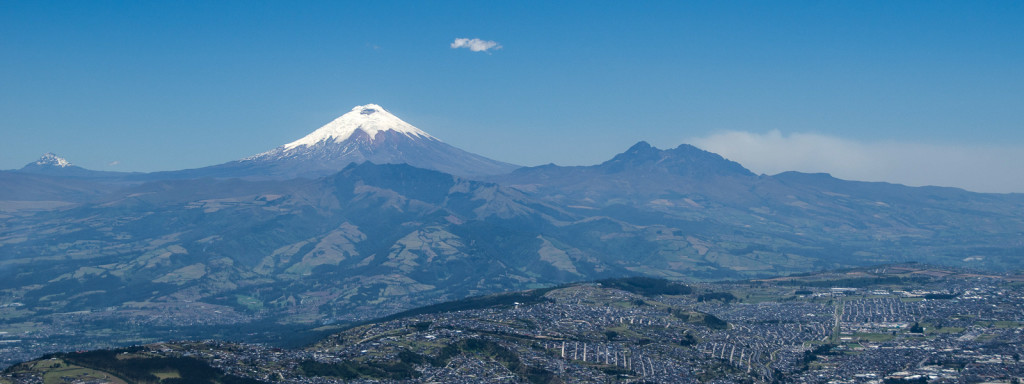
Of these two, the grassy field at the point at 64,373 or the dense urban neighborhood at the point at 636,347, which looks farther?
the dense urban neighborhood at the point at 636,347

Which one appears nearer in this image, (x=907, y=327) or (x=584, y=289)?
(x=907, y=327)

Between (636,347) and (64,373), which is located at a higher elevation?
(64,373)

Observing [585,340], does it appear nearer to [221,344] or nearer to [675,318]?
[675,318]

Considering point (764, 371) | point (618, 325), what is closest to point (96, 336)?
point (618, 325)

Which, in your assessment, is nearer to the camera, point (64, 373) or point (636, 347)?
point (64, 373)

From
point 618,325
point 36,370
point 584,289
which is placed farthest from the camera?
point 584,289

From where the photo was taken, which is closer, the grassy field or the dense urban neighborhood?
the grassy field

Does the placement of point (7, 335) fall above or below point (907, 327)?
below

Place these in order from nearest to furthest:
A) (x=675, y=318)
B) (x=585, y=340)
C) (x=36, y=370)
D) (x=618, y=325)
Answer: (x=36, y=370), (x=585, y=340), (x=618, y=325), (x=675, y=318)
